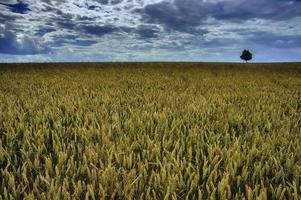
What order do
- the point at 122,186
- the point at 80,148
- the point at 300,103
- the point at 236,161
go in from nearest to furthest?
1. the point at 122,186
2. the point at 236,161
3. the point at 80,148
4. the point at 300,103

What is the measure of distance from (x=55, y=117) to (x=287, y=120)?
113 inches

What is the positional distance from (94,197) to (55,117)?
8.38 ft

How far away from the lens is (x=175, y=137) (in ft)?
11.1

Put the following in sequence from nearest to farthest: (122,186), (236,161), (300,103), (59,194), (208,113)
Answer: (59,194) < (122,186) < (236,161) < (208,113) < (300,103)

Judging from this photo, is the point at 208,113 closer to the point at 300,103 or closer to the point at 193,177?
the point at 193,177

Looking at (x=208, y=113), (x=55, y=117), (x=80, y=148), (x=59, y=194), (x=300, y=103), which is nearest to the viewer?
(x=59, y=194)

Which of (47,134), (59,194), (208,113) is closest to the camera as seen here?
(59,194)

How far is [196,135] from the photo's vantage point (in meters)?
3.27

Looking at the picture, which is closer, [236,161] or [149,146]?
[236,161]

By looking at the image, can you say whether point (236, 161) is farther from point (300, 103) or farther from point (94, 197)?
point (300, 103)

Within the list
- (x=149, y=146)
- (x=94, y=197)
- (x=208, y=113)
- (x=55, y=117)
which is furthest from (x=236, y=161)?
(x=55, y=117)

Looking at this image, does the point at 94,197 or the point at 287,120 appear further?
the point at 287,120

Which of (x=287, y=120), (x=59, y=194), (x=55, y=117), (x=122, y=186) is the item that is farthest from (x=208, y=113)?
(x=59, y=194)

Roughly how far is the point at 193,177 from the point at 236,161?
1.43ft
